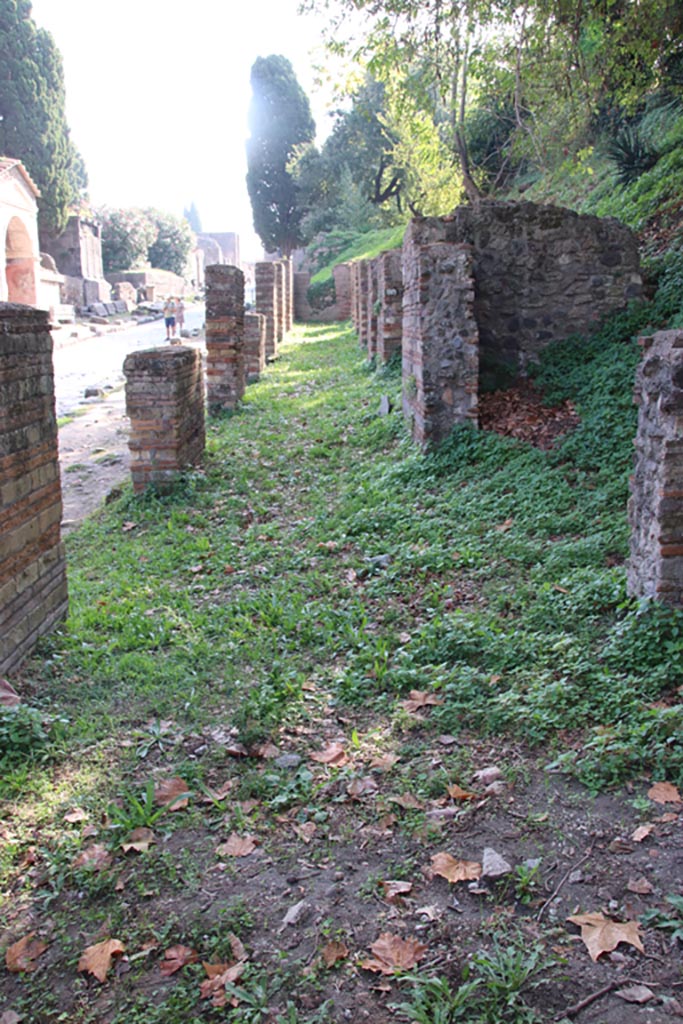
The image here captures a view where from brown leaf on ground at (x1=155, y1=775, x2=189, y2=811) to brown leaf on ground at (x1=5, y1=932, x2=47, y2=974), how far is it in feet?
2.43

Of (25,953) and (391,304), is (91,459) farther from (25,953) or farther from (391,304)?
(25,953)

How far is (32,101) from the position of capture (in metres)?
37.5

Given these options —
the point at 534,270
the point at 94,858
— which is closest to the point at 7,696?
the point at 94,858

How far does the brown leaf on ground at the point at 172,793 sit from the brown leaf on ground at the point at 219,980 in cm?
91

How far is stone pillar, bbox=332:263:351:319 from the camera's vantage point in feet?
99.7

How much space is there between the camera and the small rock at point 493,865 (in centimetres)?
277

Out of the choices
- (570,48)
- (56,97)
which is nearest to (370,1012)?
(570,48)

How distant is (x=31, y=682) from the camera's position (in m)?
4.42

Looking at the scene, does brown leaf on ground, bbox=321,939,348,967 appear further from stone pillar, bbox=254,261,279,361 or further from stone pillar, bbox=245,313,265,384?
stone pillar, bbox=254,261,279,361

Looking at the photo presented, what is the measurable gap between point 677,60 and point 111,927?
13308mm

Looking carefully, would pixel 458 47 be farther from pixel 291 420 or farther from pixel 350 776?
pixel 350 776

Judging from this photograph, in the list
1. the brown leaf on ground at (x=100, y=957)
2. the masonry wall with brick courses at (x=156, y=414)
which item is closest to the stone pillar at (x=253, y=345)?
the masonry wall with brick courses at (x=156, y=414)

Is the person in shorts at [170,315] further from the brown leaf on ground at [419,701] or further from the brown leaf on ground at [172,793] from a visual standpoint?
the brown leaf on ground at [172,793]

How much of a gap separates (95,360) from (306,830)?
22705mm
